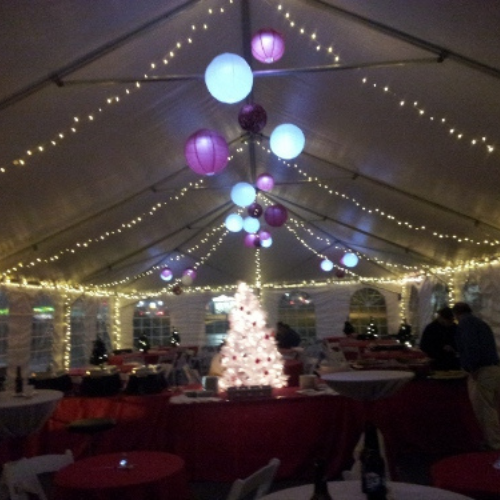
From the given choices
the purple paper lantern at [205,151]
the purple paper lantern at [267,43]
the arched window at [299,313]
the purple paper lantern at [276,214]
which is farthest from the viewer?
the arched window at [299,313]

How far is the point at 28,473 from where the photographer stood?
2900mm

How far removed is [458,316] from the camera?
17.1 feet

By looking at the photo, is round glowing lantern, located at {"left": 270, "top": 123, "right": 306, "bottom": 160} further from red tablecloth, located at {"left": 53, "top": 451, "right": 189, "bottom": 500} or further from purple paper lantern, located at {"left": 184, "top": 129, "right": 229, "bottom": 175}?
red tablecloth, located at {"left": 53, "top": 451, "right": 189, "bottom": 500}

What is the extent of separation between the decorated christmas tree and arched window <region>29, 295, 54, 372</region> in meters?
4.85

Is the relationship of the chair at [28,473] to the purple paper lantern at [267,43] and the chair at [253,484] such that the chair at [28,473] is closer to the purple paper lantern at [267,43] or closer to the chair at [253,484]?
the chair at [253,484]

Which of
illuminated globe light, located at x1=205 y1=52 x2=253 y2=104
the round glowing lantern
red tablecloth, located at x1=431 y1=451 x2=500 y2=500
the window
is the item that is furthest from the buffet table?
the window

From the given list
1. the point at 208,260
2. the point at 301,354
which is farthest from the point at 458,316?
the point at 208,260

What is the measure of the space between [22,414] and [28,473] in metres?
0.39

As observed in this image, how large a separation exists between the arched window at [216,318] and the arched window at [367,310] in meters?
3.28

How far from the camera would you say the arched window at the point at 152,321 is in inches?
602

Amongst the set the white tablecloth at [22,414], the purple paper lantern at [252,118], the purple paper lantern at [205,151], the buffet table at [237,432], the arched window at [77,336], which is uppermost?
the purple paper lantern at [252,118]

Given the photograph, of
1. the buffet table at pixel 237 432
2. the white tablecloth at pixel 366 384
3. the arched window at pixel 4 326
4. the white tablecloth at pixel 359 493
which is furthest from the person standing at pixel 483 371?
the arched window at pixel 4 326

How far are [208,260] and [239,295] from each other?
7.20 metres

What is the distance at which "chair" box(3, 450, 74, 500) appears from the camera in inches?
108
